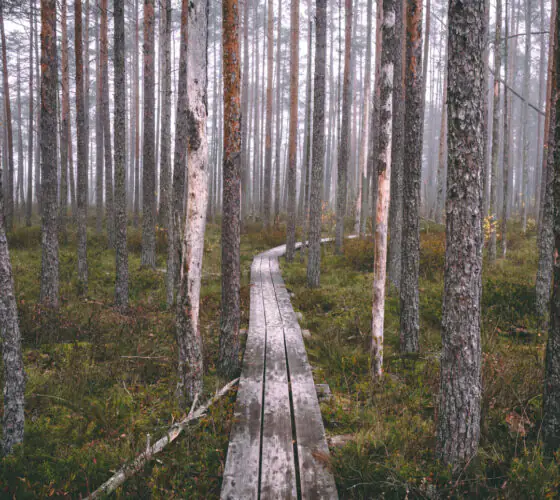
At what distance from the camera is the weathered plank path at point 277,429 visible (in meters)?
2.93

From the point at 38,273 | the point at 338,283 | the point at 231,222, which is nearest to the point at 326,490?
the point at 231,222


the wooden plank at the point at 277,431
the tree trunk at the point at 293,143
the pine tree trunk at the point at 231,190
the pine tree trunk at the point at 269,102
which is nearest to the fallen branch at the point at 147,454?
the wooden plank at the point at 277,431

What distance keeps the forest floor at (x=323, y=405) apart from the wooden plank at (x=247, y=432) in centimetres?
16

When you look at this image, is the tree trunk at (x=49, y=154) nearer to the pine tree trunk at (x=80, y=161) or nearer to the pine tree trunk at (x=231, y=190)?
the pine tree trunk at (x=80, y=161)

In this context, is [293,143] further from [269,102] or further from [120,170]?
[269,102]

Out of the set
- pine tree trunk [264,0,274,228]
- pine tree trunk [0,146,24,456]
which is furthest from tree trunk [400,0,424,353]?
pine tree trunk [264,0,274,228]

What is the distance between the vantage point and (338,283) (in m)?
10.2

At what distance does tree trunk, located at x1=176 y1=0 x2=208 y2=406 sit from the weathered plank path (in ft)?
2.29

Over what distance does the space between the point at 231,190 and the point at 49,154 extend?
475 centimetres

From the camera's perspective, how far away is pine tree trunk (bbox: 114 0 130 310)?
7654mm

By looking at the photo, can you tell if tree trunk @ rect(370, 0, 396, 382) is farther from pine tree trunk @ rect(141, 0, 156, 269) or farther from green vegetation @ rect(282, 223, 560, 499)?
pine tree trunk @ rect(141, 0, 156, 269)

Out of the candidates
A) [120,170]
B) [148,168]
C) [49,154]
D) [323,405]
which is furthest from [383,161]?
[148,168]

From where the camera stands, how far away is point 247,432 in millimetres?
3639

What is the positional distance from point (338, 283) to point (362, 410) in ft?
20.3
